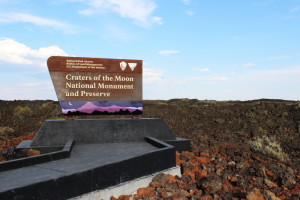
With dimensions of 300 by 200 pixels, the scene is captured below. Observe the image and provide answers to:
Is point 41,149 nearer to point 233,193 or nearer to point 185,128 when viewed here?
point 233,193

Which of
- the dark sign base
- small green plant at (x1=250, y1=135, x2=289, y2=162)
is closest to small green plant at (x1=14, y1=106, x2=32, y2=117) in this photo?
the dark sign base

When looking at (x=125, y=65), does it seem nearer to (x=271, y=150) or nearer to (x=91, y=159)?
(x=91, y=159)

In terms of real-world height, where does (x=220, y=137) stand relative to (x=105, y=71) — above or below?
below

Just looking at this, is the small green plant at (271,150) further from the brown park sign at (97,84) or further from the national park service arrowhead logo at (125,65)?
the national park service arrowhead logo at (125,65)

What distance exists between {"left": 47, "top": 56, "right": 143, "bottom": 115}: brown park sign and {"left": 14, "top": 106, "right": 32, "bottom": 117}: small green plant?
580 inches

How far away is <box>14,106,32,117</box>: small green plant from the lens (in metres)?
24.5

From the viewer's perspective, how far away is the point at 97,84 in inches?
469

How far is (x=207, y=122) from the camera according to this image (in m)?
20.9

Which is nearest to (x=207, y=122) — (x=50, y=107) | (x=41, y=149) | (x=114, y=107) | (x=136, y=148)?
(x=114, y=107)

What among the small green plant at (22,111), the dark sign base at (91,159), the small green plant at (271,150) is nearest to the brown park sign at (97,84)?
the dark sign base at (91,159)

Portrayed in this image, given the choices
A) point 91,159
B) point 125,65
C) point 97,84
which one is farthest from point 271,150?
point 91,159

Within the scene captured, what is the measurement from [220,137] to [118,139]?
23.6ft

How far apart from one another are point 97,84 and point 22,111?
614 inches

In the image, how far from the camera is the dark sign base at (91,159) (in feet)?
18.9
